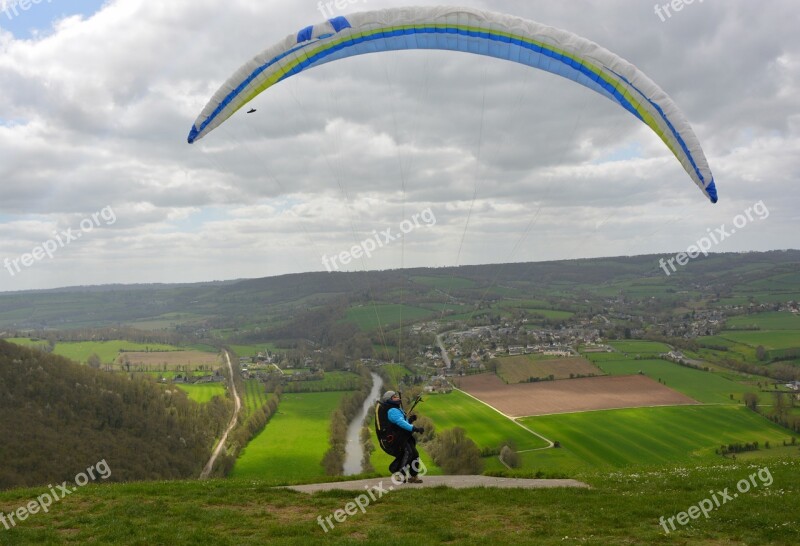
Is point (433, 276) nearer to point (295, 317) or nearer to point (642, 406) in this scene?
point (295, 317)

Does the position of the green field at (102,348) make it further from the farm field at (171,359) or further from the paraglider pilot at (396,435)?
the paraglider pilot at (396,435)

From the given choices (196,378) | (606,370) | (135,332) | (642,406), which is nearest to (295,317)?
(135,332)

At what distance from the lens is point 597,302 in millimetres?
135250

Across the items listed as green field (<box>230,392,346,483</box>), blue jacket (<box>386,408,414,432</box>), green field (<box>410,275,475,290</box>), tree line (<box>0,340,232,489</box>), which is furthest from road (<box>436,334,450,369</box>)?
green field (<box>410,275,475,290</box>)

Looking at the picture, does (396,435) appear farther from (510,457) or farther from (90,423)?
(90,423)

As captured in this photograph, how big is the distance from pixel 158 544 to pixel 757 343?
9377 centimetres

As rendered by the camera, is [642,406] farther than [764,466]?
Yes

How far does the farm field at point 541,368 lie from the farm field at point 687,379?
258 centimetres

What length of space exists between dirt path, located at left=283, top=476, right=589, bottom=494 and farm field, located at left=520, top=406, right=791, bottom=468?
28.3 meters
